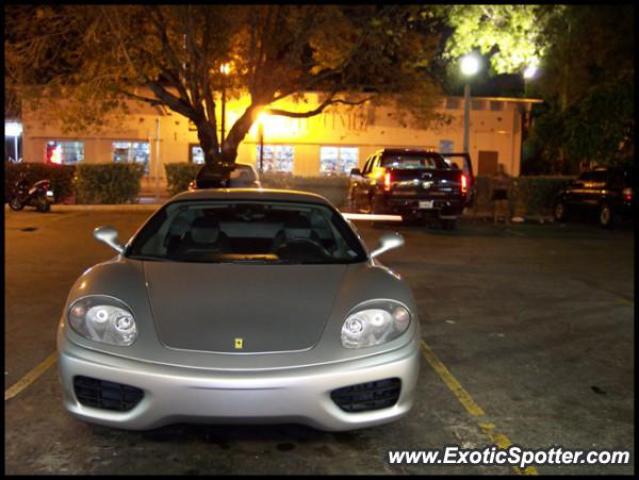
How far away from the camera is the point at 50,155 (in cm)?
3050

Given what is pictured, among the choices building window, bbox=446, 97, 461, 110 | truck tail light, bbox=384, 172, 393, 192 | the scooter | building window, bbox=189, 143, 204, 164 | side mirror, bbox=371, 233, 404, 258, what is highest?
building window, bbox=446, 97, 461, 110

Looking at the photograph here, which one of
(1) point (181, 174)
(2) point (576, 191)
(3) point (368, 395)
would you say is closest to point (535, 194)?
(2) point (576, 191)

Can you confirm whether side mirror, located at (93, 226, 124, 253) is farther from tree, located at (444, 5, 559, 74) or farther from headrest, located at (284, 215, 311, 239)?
tree, located at (444, 5, 559, 74)

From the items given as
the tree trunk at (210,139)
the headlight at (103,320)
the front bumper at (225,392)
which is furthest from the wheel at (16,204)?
the front bumper at (225,392)

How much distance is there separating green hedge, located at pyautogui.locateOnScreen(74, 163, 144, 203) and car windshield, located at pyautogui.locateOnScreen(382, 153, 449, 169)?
851 centimetres

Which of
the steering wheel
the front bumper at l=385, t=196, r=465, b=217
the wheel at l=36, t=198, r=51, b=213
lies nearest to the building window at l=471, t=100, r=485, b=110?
the front bumper at l=385, t=196, r=465, b=217

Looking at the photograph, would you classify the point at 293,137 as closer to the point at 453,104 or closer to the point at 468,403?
the point at 453,104

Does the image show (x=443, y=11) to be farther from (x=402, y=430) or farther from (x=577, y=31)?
(x=402, y=430)

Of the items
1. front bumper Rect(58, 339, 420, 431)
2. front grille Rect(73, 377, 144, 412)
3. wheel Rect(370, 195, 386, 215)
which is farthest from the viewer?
wheel Rect(370, 195, 386, 215)

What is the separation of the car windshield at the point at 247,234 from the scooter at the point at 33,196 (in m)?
14.9

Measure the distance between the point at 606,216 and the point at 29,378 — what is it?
15886mm

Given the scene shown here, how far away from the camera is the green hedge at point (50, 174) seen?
2098cm

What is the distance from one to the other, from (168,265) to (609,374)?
11.6 ft

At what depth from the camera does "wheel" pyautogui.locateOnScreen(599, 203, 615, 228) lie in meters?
18.0
